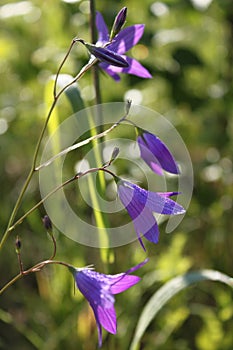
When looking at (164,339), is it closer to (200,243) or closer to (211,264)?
(211,264)

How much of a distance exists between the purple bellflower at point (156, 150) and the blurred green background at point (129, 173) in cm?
55

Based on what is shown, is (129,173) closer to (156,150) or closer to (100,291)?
(156,150)

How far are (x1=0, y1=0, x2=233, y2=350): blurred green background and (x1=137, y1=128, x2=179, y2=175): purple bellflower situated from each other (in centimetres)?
55

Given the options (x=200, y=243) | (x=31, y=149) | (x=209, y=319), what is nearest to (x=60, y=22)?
(x=31, y=149)

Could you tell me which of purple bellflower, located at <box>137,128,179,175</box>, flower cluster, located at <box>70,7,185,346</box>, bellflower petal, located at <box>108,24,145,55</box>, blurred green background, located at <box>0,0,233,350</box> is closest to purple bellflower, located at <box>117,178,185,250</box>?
flower cluster, located at <box>70,7,185,346</box>

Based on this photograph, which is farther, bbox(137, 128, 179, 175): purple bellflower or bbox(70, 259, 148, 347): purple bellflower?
bbox(137, 128, 179, 175): purple bellflower

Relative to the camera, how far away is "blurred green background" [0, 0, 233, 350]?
1.49m

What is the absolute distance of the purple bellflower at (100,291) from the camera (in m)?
0.80

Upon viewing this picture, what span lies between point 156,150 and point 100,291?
0.79 feet

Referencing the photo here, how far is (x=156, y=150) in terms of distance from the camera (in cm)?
93

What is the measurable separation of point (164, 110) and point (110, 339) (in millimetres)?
1081

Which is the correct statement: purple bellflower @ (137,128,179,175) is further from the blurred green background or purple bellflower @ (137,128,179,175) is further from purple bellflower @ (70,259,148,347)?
the blurred green background

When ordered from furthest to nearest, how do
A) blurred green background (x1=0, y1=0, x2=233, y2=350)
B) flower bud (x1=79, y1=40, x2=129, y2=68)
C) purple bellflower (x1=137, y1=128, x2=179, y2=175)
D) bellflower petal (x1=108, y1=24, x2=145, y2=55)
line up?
blurred green background (x1=0, y1=0, x2=233, y2=350) → bellflower petal (x1=108, y1=24, x2=145, y2=55) → purple bellflower (x1=137, y1=128, x2=179, y2=175) → flower bud (x1=79, y1=40, x2=129, y2=68)

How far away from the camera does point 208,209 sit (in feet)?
5.78
